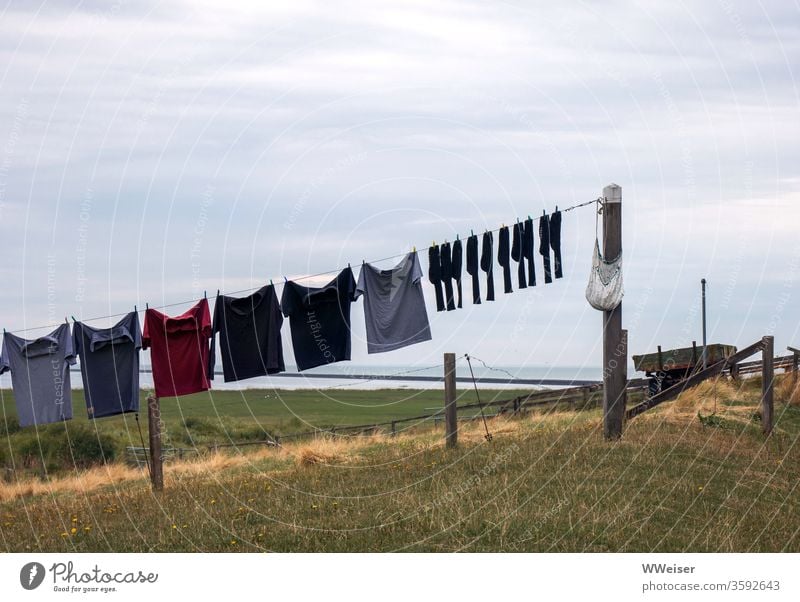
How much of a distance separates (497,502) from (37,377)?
8.96m

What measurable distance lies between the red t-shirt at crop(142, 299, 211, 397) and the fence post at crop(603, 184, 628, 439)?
6.63m

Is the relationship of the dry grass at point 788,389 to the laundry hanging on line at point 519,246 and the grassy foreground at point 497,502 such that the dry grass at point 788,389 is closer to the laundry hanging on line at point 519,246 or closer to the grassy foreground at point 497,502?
the grassy foreground at point 497,502

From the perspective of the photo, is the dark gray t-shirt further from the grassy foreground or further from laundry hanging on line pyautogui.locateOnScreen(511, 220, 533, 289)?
laundry hanging on line pyautogui.locateOnScreen(511, 220, 533, 289)

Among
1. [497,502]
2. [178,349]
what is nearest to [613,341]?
[497,502]

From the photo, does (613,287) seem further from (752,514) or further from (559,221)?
(752,514)

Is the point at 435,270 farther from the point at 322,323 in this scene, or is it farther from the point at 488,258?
the point at 322,323

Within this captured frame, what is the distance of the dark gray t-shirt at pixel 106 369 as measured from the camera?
16188 millimetres

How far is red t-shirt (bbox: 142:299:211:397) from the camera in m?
15.4

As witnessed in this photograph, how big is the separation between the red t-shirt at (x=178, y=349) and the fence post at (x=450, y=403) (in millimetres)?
4719

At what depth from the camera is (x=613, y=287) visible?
16.2m

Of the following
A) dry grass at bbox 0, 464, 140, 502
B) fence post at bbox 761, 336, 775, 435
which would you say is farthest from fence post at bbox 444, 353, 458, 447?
dry grass at bbox 0, 464, 140, 502

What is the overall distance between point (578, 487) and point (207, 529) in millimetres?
4801

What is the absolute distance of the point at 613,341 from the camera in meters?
16.4

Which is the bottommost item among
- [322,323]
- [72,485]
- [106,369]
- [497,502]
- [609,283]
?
[72,485]
